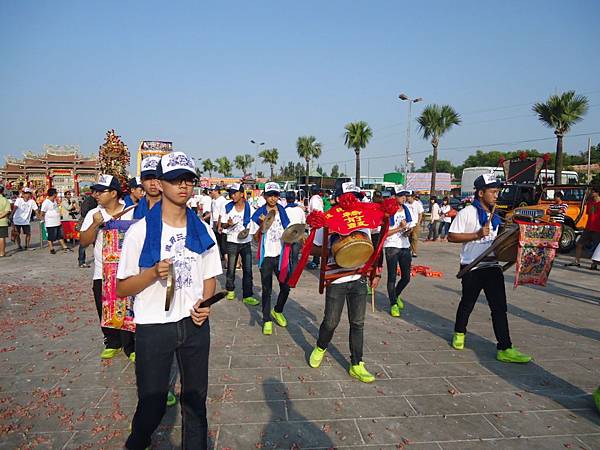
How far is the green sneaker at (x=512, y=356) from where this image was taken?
4582 millimetres

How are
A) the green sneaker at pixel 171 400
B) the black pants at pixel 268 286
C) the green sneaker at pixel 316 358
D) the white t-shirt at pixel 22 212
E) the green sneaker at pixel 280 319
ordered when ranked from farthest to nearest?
the white t-shirt at pixel 22 212, the green sneaker at pixel 280 319, the black pants at pixel 268 286, the green sneaker at pixel 316 358, the green sneaker at pixel 171 400

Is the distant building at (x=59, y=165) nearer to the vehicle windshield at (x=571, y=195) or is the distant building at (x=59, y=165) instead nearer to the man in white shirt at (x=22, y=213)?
the man in white shirt at (x=22, y=213)

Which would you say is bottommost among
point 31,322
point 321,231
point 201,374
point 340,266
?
point 31,322

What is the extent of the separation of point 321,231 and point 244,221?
3.01 metres

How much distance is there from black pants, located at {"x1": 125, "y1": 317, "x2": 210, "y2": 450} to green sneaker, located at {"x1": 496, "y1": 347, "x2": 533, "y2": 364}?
146 inches

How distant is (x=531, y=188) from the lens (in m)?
16.4

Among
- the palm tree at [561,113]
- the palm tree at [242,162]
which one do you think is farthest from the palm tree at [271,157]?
the palm tree at [561,113]

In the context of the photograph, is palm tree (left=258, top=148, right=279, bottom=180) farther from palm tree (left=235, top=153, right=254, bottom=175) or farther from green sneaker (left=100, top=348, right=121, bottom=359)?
green sneaker (left=100, top=348, right=121, bottom=359)

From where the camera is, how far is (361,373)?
412 cm

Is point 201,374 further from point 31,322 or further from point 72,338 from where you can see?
point 31,322

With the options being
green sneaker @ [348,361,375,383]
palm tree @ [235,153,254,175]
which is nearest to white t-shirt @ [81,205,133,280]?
green sneaker @ [348,361,375,383]

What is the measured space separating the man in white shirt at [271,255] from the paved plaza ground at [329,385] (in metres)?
0.34

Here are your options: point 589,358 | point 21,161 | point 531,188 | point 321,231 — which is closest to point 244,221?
point 321,231

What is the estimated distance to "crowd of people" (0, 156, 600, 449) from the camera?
2.35 metres
